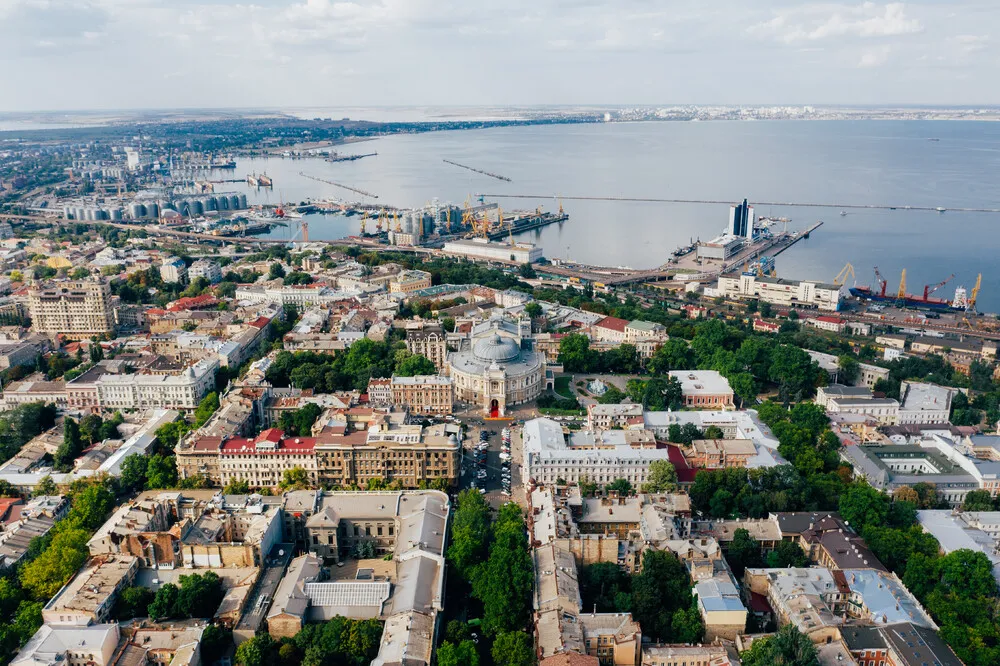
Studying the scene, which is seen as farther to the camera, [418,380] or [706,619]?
[418,380]

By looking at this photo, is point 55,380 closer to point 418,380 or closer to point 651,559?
point 418,380

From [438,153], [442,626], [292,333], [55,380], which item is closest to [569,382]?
[292,333]

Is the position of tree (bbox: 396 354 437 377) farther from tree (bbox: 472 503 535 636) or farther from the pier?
the pier

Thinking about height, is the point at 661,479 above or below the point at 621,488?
above

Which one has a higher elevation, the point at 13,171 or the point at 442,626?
the point at 13,171

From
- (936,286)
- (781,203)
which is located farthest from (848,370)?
(781,203)

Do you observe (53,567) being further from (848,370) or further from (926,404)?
(848,370)

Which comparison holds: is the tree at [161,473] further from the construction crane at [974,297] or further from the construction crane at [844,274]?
the construction crane at [844,274]
